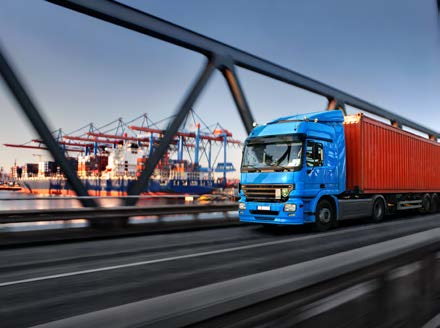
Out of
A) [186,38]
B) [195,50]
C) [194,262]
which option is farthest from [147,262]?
[195,50]

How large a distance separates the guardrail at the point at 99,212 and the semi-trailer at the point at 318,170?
5.37ft

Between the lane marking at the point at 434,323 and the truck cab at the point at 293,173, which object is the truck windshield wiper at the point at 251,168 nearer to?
the truck cab at the point at 293,173

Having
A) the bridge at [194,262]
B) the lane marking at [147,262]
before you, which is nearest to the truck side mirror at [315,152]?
the bridge at [194,262]

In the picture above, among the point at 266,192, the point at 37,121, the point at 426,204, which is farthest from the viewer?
the point at 426,204

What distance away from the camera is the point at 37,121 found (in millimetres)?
7656

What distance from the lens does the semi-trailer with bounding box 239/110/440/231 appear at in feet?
31.8

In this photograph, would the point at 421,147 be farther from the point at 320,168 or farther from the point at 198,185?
the point at 198,185

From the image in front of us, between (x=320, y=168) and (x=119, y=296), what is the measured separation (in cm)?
741

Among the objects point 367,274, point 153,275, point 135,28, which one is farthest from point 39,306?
point 135,28

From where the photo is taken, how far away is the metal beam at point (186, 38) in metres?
8.91

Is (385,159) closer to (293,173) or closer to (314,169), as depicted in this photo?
(314,169)

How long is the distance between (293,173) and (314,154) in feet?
3.13

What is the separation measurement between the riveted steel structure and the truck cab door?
2850 millimetres

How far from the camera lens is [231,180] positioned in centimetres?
6431
